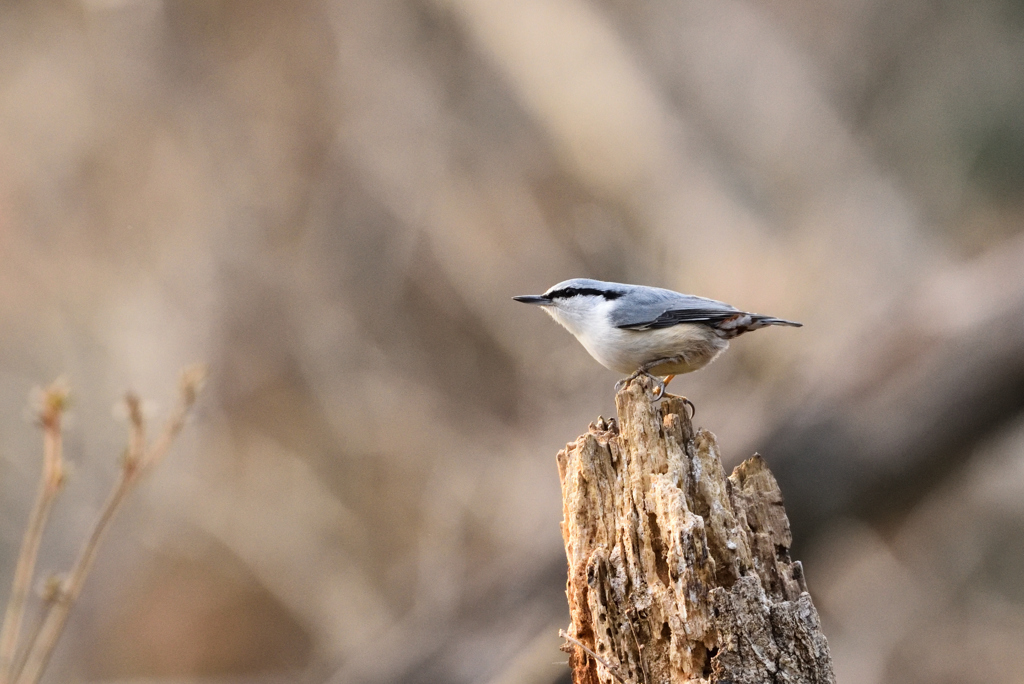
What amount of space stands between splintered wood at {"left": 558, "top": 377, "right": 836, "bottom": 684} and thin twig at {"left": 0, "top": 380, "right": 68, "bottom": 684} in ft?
3.14

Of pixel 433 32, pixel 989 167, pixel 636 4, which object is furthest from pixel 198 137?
pixel 989 167

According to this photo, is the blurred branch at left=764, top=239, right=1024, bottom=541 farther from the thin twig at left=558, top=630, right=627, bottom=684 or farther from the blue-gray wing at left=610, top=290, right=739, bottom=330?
the thin twig at left=558, top=630, right=627, bottom=684

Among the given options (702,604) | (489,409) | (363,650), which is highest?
(489,409)

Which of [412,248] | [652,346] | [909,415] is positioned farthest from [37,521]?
[412,248]

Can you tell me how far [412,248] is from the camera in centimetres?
661

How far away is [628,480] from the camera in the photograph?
1782 millimetres

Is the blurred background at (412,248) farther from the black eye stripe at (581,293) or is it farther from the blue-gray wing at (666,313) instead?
the blue-gray wing at (666,313)

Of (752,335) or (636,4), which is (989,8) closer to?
(636,4)

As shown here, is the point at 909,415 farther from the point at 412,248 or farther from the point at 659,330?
the point at 412,248

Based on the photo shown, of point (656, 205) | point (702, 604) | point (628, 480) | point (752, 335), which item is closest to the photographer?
point (702, 604)

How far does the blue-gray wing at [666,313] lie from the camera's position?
2.53 meters

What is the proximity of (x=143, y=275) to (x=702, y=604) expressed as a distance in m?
5.55

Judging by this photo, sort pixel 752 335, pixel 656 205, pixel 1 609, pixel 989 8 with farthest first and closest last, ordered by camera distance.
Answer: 1. pixel 989 8
2. pixel 656 205
3. pixel 1 609
4. pixel 752 335

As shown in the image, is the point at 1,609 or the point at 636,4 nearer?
the point at 1,609
